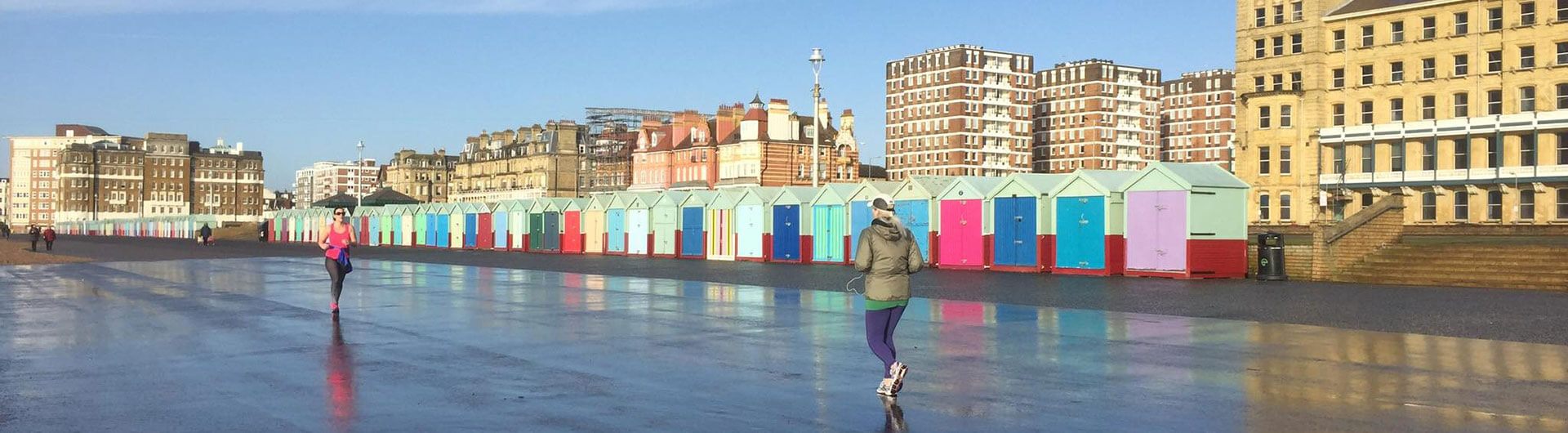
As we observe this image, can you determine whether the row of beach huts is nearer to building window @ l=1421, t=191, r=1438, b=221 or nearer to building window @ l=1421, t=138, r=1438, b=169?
building window @ l=1421, t=138, r=1438, b=169

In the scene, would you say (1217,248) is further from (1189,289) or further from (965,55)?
(965,55)

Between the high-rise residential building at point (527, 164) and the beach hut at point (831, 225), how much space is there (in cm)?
8962

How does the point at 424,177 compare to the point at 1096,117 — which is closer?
the point at 1096,117

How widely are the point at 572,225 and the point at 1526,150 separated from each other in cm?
4222

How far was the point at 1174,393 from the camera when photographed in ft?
28.2

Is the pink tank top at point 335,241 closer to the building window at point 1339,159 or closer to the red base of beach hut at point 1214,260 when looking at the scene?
the red base of beach hut at point 1214,260

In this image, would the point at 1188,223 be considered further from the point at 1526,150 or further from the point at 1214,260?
the point at 1526,150

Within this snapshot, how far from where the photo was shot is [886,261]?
8.70 meters

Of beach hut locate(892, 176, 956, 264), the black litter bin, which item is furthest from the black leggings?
beach hut locate(892, 176, 956, 264)

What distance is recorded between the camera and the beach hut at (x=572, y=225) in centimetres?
5225

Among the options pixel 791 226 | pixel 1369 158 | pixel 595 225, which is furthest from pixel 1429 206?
pixel 595 225

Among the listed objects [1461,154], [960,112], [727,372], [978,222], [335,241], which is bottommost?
[727,372]

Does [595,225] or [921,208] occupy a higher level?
[921,208]

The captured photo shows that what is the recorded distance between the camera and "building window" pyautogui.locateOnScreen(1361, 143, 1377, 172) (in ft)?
198
